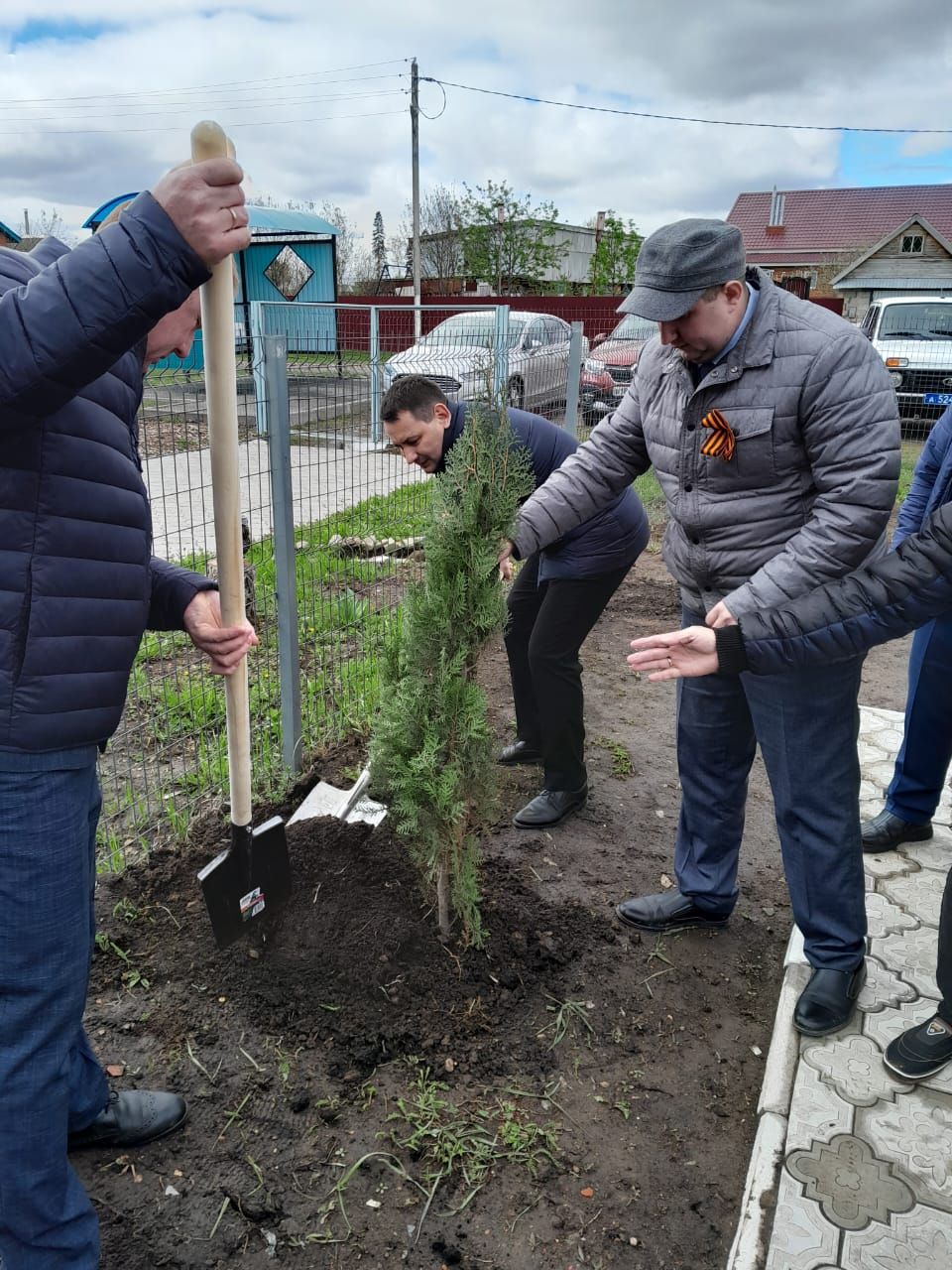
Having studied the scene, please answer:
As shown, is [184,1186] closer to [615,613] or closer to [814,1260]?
[814,1260]

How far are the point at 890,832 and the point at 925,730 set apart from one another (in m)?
0.43

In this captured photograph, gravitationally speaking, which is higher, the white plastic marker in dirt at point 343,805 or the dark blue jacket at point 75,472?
the dark blue jacket at point 75,472

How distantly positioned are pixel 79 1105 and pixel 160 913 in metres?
0.86

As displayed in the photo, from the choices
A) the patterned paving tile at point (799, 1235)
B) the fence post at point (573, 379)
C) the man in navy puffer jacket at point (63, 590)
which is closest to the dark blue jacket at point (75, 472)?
the man in navy puffer jacket at point (63, 590)

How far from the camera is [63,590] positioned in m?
1.50

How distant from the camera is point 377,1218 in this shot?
199cm

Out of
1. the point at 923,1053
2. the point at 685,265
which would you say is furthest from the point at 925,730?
the point at 685,265

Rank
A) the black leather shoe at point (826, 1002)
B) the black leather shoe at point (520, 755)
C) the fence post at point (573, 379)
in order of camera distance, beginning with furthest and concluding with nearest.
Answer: the fence post at point (573, 379) < the black leather shoe at point (520, 755) < the black leather shoe at point (826, 1002)

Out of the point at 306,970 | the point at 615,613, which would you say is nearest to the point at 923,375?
the point at 615,613

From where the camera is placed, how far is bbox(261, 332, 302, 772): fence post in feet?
10.8

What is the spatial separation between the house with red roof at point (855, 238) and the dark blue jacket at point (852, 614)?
38750mm

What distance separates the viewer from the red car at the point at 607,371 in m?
9.52

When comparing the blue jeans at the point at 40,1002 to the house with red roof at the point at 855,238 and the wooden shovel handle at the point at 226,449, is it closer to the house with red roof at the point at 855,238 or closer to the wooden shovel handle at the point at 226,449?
the wooden shovel handle at the point at 226,449

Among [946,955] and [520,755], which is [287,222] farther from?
[946,955]
